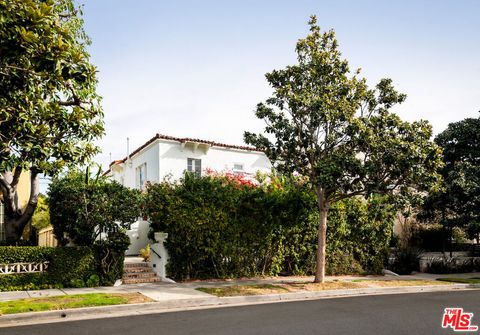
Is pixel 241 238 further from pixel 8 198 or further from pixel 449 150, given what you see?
pixel 449 150

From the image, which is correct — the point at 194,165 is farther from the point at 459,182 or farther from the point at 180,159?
the point at 459,182

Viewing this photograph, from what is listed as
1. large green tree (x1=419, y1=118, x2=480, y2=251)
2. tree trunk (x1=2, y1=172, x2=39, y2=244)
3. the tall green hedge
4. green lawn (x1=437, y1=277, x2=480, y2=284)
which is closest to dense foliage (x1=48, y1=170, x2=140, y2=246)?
tree trunk (x1=2, y1=172, x2=39, y2=244)

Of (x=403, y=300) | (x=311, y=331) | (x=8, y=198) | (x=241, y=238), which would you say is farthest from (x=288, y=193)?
(x=8, y=198)

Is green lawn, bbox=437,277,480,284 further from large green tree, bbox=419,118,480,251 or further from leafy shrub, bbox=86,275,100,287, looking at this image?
leafy shrub, bbox=86,275,100,287

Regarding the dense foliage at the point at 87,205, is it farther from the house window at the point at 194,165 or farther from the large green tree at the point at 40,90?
the house window at the point at 194,165

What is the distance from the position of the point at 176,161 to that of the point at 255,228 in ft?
25.0

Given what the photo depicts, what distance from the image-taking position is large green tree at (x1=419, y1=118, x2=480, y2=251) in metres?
20.2

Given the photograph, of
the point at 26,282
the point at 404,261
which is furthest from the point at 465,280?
the point at 26,282

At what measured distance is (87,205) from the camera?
13250 millimetres

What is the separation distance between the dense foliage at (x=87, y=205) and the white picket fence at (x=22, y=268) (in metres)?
1.47

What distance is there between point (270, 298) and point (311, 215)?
565 centimetres

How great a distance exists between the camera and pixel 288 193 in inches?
→ 655

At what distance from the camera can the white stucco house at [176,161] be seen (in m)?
21.2

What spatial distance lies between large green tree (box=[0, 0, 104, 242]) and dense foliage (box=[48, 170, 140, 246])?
2.13 metres
